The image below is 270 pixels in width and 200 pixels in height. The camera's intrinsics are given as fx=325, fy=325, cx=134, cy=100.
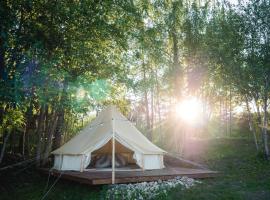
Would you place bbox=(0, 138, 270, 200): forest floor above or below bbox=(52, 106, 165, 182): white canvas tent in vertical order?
below

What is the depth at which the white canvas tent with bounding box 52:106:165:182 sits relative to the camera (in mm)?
11969

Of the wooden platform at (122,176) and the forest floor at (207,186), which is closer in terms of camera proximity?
the forest floor at (207,186)

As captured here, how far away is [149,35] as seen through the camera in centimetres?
1741

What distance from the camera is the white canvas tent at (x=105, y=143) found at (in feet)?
39.3

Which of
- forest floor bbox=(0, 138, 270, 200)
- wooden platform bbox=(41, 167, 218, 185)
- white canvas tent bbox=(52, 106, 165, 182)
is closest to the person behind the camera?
forest floor bbox=(0, 138, 270, 200)

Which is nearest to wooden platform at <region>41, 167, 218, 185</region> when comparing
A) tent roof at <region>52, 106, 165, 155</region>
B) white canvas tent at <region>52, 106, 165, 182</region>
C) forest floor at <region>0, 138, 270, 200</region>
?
forest floor at <region>0, 138, 270, 200</region>

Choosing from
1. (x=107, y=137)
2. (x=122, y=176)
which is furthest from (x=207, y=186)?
(x=107, y=137)

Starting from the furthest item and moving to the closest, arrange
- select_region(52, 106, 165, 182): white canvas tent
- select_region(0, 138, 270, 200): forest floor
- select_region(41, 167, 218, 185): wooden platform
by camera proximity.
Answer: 1. select_region(52, 106, 165, 182): white canvas tent
2. select_region(41, 167, 218, 185): wooden platform
3. select_region(0, 138, 270, 200): forest floor

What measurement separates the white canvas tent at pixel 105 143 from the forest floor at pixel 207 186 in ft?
2.76

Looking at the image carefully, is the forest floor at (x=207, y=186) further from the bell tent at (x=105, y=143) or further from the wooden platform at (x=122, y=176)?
the bell tent at (x=105, y=143)

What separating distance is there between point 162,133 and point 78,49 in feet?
78.4

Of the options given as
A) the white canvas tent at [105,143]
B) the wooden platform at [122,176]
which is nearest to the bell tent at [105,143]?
the white canvas tent at [105,143]

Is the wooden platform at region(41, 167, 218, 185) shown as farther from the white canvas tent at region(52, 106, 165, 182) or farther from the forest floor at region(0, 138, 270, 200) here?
the white canvas tent at region(52, 106, 165, 182)

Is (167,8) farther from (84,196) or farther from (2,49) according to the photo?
(84,196)
